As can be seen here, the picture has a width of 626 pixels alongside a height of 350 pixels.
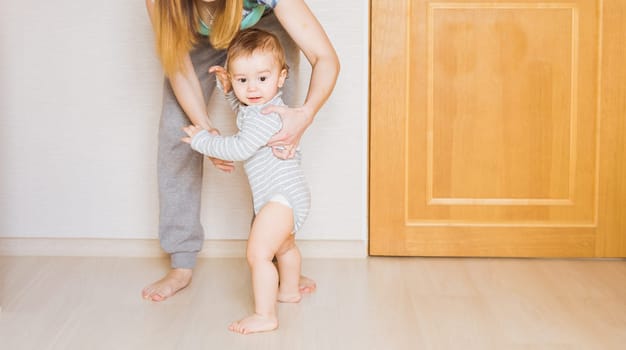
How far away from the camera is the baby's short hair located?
1978 mm

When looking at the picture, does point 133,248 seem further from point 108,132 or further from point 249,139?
point 249,139

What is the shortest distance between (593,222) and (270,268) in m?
1.12

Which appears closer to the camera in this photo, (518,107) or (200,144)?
(200,144)

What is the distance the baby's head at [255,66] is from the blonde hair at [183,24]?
41mm

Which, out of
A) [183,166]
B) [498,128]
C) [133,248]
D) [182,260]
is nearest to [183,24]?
[183,166]

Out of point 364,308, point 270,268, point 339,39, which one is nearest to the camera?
point 270,268

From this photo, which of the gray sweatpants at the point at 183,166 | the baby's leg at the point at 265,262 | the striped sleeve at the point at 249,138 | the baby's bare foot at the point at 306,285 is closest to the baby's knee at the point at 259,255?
the baby's leg at the point at 265,262

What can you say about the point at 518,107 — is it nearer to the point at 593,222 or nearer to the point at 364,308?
the point at 593,222

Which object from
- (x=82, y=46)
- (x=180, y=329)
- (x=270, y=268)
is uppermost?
(x=82, y=46)

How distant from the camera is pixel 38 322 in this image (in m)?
2.06

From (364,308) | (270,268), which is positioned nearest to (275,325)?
(270,268)

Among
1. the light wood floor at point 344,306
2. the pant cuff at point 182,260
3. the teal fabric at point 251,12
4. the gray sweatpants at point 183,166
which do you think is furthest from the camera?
the pant cuff at point 182,260

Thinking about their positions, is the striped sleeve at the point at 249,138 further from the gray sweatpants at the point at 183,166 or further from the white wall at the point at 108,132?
the white wall at the point at 108,132

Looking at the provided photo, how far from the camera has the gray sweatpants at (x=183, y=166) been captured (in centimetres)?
229
